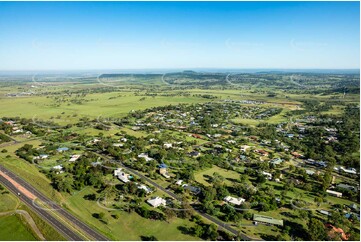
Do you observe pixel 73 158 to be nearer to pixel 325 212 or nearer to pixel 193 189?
pixel 193 189

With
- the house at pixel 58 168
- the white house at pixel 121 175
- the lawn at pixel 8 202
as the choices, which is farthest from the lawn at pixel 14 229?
the white house at pixel 121 175

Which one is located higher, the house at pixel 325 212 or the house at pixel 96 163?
the house at pixel 96 163

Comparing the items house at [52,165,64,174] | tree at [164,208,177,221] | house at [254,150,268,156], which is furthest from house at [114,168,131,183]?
house at [254,150,268,156]

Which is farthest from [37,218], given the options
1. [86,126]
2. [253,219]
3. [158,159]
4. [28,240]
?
[86,126]

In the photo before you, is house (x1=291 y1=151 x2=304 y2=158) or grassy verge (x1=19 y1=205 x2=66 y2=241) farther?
house (x1=291 y1=151 x2=304 y2=158)

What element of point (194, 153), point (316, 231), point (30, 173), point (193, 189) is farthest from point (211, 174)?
point (30, 173)

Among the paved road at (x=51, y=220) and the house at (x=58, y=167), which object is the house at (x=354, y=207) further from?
the house at (x=58, y=167)

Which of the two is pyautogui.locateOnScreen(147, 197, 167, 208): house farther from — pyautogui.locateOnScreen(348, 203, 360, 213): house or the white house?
pyautogui.locateOnScreen(348, 203, 360, 213): house
